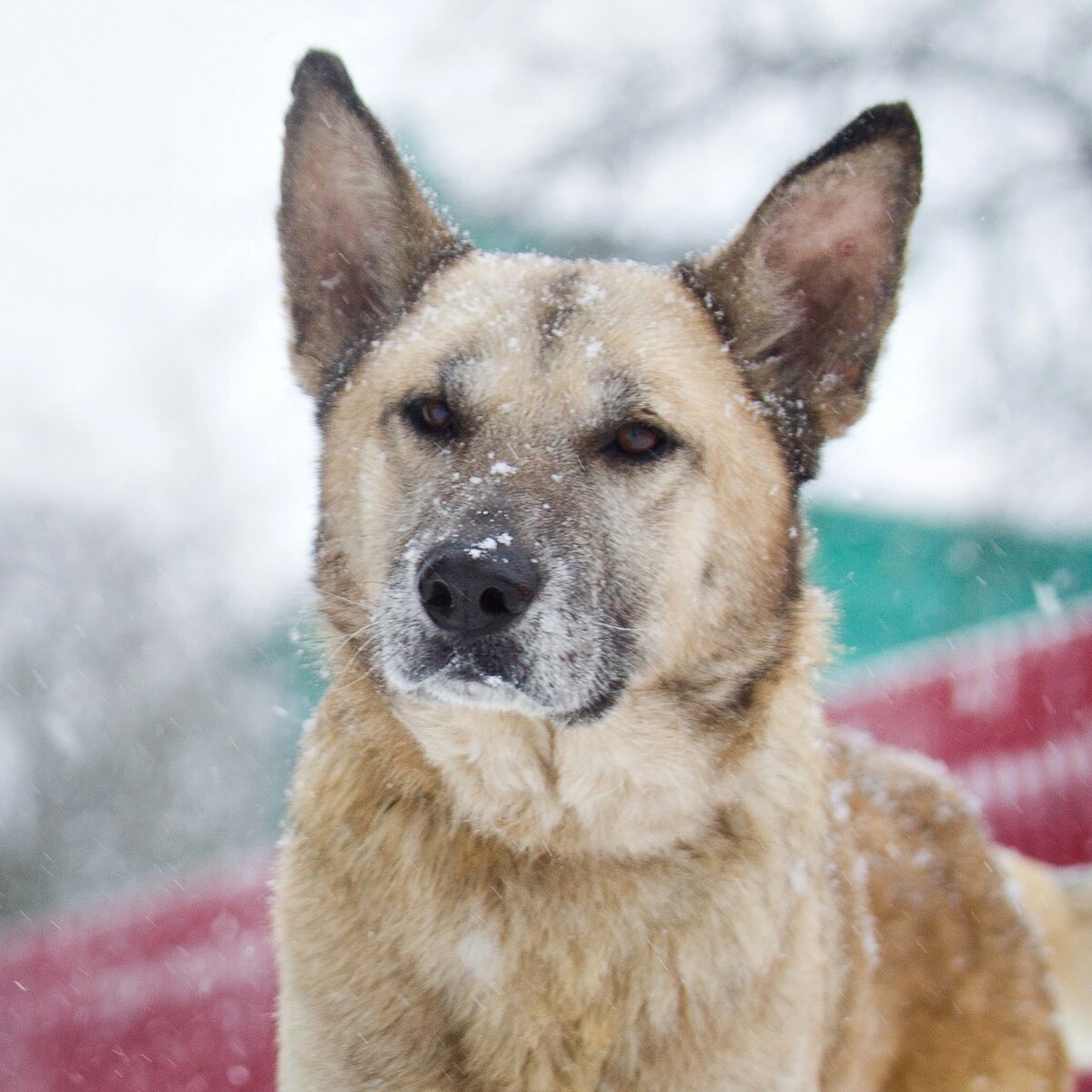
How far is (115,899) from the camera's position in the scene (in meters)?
5.34

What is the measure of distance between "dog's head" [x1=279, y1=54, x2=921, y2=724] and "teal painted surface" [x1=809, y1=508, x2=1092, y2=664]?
3836 mm

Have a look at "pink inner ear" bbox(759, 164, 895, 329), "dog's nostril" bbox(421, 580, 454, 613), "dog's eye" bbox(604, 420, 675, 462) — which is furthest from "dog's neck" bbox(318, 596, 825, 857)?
"pink inner ear" bbox(759, 164, 895, 329)

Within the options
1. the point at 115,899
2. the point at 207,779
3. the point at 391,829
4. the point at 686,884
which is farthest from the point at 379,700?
the point at 207,779

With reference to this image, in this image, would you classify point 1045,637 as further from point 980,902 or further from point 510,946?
point 510,946

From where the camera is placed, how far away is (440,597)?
1.91 metres

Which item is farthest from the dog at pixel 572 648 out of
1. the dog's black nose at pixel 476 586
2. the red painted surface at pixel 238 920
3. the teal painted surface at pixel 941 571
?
the teal painted surface at pixel 941 571

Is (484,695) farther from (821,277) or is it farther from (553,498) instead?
(821,277)

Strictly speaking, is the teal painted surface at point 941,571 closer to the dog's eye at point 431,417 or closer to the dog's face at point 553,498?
the dog's face at point 553,498

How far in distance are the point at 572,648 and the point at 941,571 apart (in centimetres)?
502

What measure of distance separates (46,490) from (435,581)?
32.2 ft

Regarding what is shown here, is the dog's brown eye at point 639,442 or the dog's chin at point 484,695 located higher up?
the dog's brown eye at point 639,442

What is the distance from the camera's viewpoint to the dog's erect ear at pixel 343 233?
239 cm

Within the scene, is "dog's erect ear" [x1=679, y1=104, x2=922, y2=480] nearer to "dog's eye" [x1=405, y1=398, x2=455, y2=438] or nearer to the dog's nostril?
"dog's eye" [x1=405, y1=398, x2=455, y2=438]

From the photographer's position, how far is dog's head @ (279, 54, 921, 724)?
199 cm
